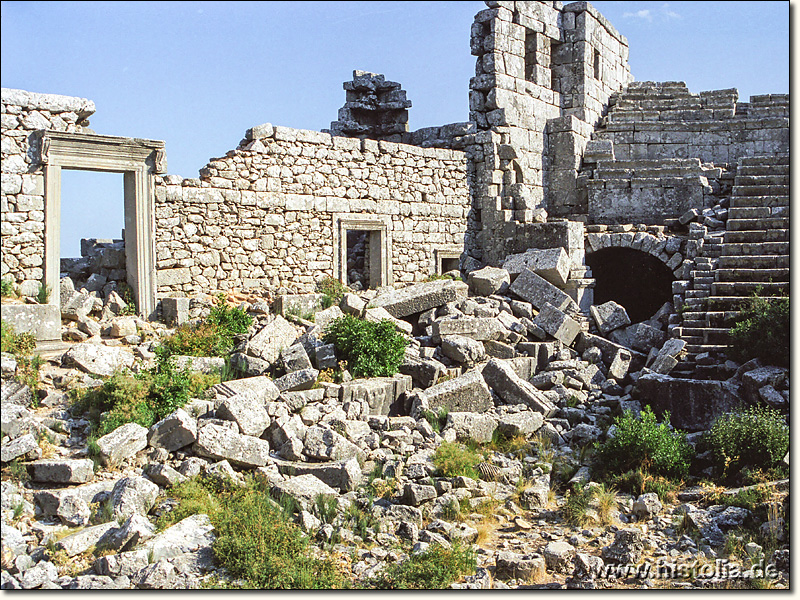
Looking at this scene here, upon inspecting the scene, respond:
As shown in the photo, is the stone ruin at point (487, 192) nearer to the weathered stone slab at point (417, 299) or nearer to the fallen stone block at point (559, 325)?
the fallen stone block at point (559, 325)

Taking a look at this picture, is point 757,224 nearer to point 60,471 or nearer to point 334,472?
point 334,472

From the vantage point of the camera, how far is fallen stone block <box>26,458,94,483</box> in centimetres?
777

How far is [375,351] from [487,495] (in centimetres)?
291

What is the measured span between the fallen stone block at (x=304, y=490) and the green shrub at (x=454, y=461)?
137cm

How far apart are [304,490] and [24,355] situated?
391cm

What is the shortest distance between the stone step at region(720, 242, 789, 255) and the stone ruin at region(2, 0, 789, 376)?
33 millimetres

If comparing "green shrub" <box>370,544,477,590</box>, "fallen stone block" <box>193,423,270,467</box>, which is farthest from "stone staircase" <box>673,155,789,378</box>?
"fallen stone block" <box>193,423,270,467</box>

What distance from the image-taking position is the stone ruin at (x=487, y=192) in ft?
37.2

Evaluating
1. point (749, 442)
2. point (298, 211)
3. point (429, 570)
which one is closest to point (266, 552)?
point (429, 570)

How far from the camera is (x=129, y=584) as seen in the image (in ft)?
21.7

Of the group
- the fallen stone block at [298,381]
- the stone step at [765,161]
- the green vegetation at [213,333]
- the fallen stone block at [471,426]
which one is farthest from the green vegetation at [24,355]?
the stone step at [765,161]

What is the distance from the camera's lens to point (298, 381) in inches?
397

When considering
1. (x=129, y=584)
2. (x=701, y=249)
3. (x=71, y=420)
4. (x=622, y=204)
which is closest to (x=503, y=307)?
(x=701, y=249)

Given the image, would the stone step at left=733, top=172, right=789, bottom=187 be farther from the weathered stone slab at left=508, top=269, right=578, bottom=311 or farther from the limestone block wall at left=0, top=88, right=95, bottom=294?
the limestone block wall at left=0, top=88, right=95, bottom=294
